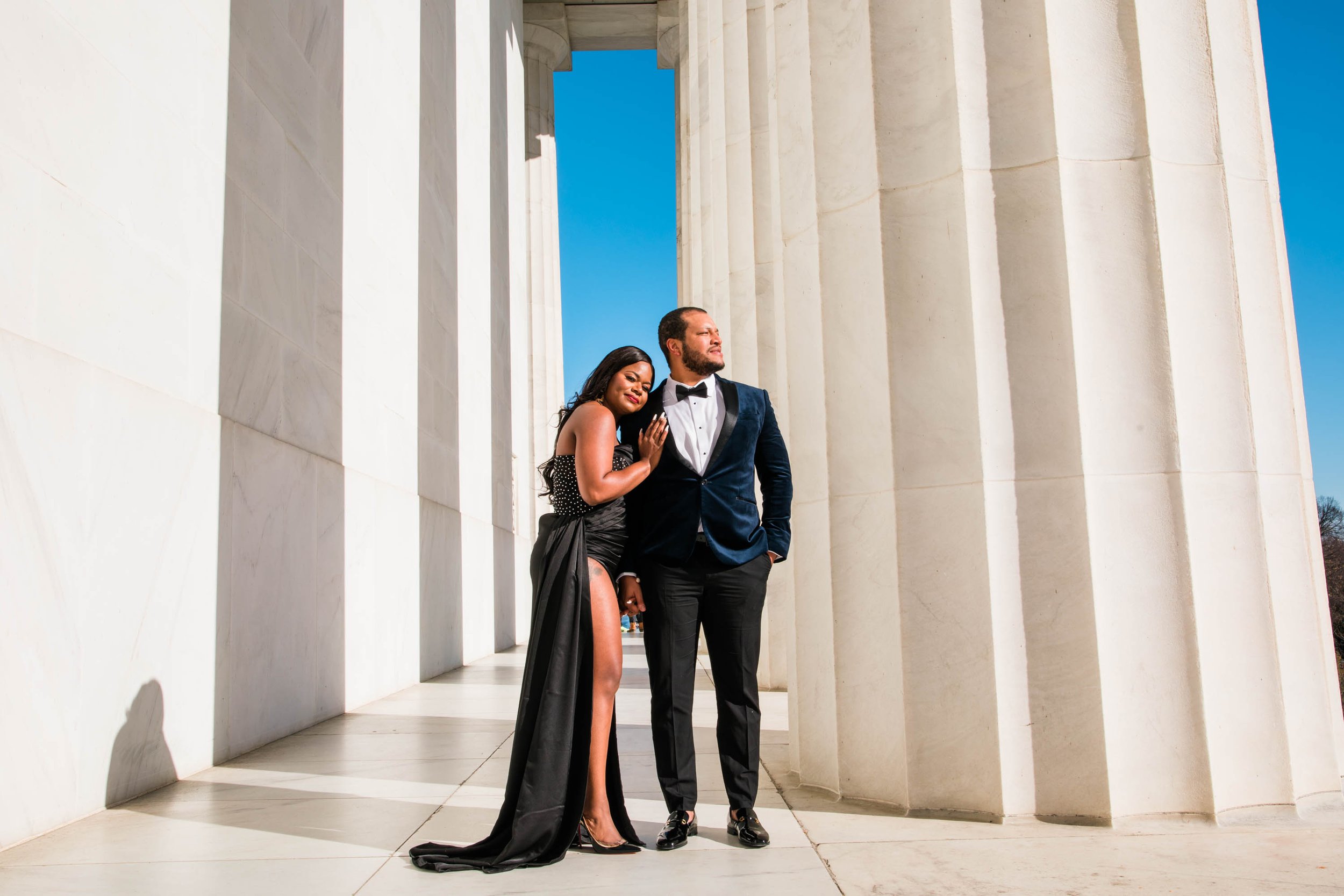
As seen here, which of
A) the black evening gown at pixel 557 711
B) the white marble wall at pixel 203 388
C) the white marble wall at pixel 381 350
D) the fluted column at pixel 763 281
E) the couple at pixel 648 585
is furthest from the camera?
the fluted column at pixel 763 281

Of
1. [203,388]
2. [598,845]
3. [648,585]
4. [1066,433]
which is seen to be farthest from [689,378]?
[203,388]

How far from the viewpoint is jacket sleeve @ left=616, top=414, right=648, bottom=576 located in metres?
5.23

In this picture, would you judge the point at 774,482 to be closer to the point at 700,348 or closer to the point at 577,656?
the point at 700,348

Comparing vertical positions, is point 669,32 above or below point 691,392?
above

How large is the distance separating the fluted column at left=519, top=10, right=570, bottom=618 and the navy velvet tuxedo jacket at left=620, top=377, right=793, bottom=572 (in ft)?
80.3

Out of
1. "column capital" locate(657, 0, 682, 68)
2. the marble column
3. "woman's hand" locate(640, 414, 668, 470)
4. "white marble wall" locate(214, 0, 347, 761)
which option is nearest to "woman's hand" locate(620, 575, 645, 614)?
"woman's hand" locate(640, 414, 668, 470)

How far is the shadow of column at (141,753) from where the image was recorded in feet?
20.2

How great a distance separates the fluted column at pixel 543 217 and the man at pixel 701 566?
2454cm

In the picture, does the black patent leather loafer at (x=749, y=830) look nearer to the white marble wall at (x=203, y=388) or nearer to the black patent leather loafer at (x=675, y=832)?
the black patent leather loafer at (x=675, y=832)

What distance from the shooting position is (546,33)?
104 ft

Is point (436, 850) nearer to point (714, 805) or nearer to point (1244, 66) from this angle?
point (714, 805)

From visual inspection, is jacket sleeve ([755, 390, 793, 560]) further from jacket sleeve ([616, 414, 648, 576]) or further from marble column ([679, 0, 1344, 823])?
marble column ([679, 0, 1344, 823])

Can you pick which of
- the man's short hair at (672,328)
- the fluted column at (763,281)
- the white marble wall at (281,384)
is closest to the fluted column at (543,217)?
the fluted column at (763,281)

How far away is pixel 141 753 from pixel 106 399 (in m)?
2.22
